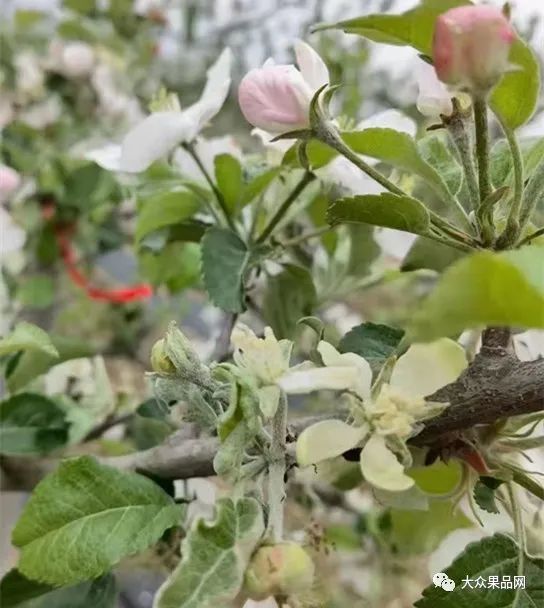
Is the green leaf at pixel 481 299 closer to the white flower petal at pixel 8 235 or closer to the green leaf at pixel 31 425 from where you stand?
the green leaf at pixel 31 425

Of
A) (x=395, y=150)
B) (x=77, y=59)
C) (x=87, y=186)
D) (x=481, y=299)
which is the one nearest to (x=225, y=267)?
(x=395, y=150)

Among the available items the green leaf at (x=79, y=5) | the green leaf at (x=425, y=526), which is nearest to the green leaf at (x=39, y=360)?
the green leaf at (x=425, y=526)

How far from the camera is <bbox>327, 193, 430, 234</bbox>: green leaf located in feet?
1.18

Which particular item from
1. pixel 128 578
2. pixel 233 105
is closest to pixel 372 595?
pixel 128 578

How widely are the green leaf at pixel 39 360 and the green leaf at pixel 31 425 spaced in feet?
0.05

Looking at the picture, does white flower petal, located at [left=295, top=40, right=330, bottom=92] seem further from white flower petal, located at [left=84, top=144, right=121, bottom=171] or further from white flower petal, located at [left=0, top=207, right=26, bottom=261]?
white flower petal, located at [left=0, top=207, right=26, bottom=261]

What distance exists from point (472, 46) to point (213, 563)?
0.59 feet

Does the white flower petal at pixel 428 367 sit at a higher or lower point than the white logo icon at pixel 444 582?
higher

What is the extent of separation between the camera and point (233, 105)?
1.64m

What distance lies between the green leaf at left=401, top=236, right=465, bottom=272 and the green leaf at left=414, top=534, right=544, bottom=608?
0.13 m

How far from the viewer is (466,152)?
367mm

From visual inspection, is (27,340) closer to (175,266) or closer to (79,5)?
(175,266)

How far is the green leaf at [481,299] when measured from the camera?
229 millimetres

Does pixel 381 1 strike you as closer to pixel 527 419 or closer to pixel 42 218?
pixel 42 218
